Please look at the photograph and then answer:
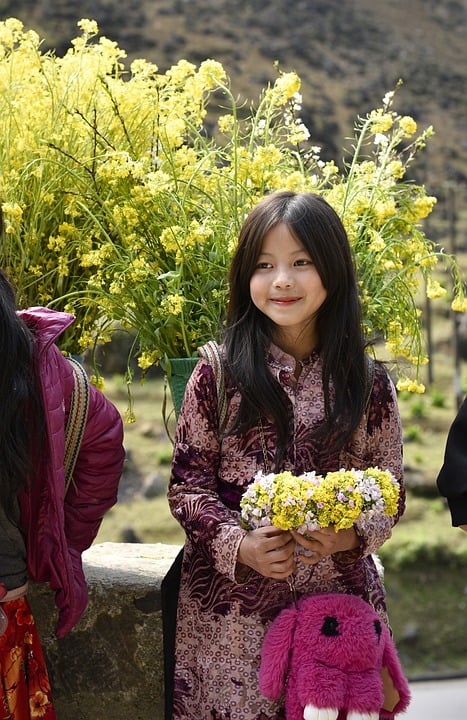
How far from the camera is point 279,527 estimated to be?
1.44m

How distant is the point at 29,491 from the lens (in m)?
1.56

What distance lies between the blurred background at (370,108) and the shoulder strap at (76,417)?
499cm

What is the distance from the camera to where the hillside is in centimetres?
1183

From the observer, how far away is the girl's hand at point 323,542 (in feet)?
4.78

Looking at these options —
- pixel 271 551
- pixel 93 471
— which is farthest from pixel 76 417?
pixel 271 551

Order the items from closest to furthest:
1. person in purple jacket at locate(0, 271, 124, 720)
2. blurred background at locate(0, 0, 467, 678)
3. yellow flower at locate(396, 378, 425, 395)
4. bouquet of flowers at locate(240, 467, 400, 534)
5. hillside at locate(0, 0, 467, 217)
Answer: bouquet of flowers at locate(240, 467, 400, 534) < person in purple jacket at locate(0, 271, 124, 720) < yellow flower at locate(396, 378, 425, 395) < blurred background at locate(0, 0, 467, 678) < hillside at locate(0, 0, 467, 217)

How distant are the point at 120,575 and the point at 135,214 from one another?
0.68 meters

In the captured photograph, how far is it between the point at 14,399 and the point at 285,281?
0.45m

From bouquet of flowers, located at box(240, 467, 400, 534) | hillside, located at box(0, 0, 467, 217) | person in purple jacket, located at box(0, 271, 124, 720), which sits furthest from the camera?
hillside, located at box(0, 0, 467, 217)

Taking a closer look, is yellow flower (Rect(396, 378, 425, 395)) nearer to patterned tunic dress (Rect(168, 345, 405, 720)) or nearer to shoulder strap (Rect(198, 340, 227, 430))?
patterned tunic dress (Rect(168, 345, 405, 720))

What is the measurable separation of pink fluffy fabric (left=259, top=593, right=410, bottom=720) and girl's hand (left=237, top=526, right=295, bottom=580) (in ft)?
0.27

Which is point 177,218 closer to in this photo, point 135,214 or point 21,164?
point 135,214

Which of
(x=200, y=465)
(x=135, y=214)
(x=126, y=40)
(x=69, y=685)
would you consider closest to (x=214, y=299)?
(x=135, y=214)

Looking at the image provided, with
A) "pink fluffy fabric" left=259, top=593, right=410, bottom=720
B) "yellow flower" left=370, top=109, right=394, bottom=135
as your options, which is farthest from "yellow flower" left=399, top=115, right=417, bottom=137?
"pink fluffy fabric" left=259, top=593, right=410, bottom=720
